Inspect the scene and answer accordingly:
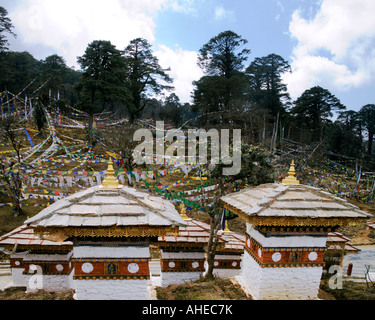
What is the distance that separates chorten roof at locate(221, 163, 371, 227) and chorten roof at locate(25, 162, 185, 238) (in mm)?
1382

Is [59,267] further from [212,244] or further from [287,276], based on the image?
[287,276]

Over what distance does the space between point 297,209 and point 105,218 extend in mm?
3215

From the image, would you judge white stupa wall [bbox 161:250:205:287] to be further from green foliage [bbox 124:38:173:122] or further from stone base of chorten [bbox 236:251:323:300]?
green foliage [bbox 124:38:173:122]

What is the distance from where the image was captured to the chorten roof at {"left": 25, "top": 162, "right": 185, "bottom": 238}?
3.92 metres

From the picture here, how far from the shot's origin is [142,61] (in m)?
25.0

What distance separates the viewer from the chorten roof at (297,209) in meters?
4.47

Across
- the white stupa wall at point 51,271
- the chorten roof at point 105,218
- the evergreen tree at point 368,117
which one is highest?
the evergreen tree at point 368,117

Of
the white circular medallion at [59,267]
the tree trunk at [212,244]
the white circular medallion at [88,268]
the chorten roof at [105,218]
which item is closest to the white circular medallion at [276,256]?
the tree trunk at [212,244]

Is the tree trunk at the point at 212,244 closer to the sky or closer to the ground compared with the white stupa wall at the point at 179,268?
closer to the sky

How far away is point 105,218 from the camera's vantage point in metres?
4.00

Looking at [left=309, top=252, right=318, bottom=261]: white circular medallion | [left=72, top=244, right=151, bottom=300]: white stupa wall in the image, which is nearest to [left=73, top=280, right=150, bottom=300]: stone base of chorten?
[left=72, top=244, right=151, bottom=300]: white stupa wall

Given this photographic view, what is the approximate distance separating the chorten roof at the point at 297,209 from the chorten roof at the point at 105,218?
138cm

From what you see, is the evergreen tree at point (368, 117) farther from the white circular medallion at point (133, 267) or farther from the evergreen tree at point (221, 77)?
the white circular medallion at point (133, 267)
